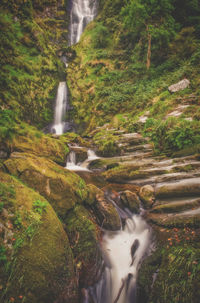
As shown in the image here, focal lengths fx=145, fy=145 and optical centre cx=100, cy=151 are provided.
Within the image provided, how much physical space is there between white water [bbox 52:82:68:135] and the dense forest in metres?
3.78

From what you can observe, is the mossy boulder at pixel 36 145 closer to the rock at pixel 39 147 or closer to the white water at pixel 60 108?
the rock at pixel 39 147

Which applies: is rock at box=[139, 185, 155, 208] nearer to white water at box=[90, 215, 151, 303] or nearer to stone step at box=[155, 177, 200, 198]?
stone step at box=[155, 177, 200, 198]

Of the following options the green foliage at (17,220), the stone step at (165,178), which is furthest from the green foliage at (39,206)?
the stone step at (165,178)

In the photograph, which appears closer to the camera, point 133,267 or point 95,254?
point 95,254

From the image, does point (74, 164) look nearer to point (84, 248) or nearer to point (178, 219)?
point (84, 248)

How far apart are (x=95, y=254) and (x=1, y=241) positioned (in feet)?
6.43

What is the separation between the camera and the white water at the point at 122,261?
2.96m

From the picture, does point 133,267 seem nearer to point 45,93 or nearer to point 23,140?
point 23,140

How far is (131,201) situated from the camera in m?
4.66

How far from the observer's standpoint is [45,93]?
59.4ft

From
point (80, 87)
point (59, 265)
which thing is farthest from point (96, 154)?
point (80, 87)

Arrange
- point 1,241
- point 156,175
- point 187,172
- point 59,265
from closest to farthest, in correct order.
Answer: point 1,241 → point 59,265 → point 187,172 → point 156,175

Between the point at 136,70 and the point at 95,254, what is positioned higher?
the point at 136,70

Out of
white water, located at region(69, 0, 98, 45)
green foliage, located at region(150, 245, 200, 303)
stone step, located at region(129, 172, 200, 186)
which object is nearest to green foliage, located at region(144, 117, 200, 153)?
stone step, located at region(129, 172, 200, 186)
